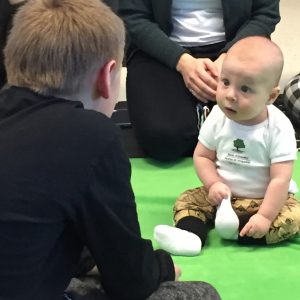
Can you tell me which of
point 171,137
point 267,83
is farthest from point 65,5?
point 171,137

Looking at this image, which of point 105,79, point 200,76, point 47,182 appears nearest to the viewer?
point 47,182

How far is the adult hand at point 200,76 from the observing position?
5.69 feet

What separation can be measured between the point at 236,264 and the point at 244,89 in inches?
14.6

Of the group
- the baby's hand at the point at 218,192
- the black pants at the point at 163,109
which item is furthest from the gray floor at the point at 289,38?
the baby's hand at the point at 218,192

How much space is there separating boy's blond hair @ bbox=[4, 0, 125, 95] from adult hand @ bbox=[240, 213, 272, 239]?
59 cm

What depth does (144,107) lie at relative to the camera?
1824mm

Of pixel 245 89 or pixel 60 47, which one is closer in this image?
pixel 60 47

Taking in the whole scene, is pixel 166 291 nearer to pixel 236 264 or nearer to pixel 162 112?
pixel 236 264

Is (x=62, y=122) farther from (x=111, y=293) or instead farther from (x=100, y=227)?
(x=111, y=293)

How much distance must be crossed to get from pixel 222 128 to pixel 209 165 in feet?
0.31

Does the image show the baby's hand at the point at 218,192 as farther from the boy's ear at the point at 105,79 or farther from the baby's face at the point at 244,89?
the boy's ear at the point at 105,79

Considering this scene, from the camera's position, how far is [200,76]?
5.74 feet

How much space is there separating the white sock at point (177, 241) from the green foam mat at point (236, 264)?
0.02 metres

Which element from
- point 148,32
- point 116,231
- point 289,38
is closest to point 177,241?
point 116,231
